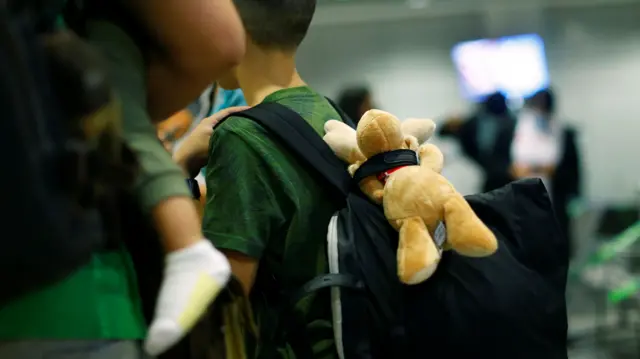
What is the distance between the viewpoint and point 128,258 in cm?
76

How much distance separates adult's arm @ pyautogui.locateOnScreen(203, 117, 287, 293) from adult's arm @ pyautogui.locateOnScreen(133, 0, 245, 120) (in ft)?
0.98

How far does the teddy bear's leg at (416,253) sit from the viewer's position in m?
1.08

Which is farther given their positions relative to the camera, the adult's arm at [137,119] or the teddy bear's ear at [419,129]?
the teddy bear's ear at [419,129]

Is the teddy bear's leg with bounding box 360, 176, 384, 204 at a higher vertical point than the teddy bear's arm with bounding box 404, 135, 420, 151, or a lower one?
lower

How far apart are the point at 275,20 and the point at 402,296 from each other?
52cm

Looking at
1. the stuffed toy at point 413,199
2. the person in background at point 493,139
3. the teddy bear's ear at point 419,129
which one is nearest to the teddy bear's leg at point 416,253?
the stuffed toy at point 413,199

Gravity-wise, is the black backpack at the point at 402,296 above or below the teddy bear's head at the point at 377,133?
below

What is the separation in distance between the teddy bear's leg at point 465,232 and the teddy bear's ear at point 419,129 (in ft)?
0.76

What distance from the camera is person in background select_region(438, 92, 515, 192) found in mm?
4473

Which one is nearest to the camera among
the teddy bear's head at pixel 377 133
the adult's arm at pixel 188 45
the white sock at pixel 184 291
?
the white sock at pixel 184 291

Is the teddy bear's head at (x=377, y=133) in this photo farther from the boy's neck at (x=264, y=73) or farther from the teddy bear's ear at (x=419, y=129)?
the boy's neck at (x=264, y=73)

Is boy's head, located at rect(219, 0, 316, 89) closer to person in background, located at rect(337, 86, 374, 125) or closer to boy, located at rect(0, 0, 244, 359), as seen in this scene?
boy, located at rect(0, 0, 244, 359)

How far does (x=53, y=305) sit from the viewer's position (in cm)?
68

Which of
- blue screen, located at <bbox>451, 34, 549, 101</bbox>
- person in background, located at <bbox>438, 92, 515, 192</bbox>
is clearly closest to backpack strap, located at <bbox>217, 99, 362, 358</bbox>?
person in background, located at <bbox>438, 92, 515, 192</bbox>
